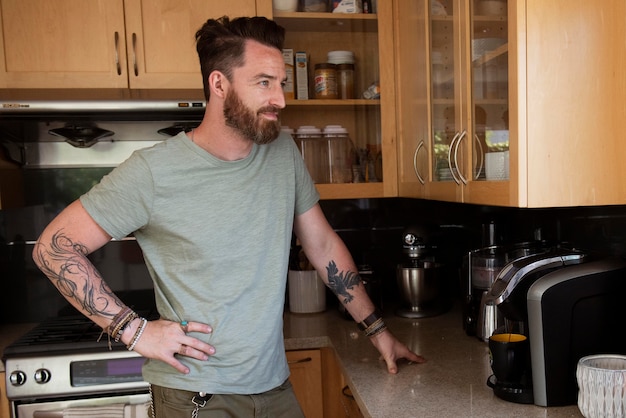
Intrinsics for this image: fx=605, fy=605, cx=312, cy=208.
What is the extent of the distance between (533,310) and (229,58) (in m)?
0.94

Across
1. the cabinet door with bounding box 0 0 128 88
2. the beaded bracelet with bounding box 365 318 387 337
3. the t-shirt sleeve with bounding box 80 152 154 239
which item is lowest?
the beaded bracelet with bounding box 365 318 387 337

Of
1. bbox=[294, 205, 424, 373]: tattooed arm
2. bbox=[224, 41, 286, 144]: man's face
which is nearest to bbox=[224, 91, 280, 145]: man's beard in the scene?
bbox=[224, 41, 286, 144]: man's face

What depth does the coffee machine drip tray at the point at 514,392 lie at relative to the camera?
49.9 inches

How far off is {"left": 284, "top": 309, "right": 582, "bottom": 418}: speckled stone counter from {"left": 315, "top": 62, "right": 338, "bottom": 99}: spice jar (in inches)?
33.4

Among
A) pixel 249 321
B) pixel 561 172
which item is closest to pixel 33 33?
pixel 249 321

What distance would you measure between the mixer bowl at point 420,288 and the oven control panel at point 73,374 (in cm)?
95

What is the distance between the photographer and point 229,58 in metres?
1.54

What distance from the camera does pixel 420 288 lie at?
216 centimetres

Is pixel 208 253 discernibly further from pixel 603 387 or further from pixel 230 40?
pixel 603 387

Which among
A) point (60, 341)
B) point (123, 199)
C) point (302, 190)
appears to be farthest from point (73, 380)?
point (302, 190)

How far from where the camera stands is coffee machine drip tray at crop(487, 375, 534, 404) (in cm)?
127

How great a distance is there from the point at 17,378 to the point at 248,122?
116 cm

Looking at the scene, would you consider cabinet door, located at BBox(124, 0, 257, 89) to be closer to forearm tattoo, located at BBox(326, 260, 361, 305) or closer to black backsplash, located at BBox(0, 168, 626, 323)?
black backsplash, located at BBox(0, 168, 626, 323)

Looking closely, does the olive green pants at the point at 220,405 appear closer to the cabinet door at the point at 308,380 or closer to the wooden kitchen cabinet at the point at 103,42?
the cabinet door at the point at 308,380
